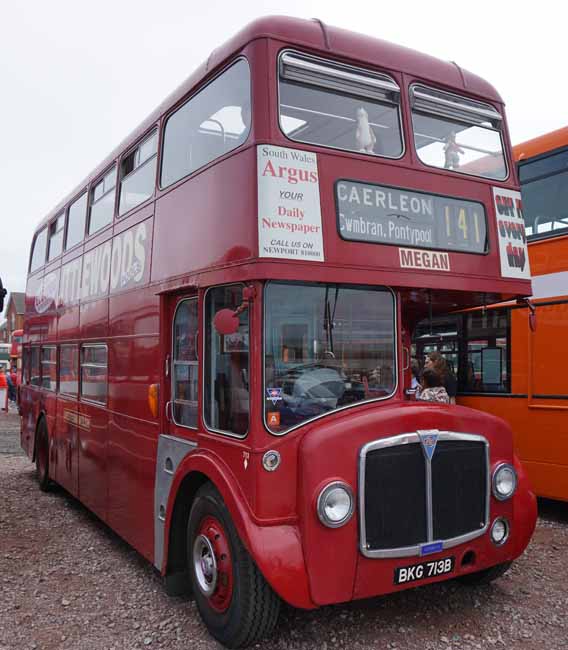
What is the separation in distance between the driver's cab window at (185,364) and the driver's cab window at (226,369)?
9.8 inches

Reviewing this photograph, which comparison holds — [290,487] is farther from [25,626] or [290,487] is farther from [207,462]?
[25,626]

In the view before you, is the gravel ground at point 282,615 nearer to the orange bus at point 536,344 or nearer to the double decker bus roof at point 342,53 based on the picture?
the orange bus at point 536,344

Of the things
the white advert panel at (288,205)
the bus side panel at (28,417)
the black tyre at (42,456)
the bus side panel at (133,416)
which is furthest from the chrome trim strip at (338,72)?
the bus side panel at (28,417)

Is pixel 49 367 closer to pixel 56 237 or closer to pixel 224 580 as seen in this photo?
pixel 56 237

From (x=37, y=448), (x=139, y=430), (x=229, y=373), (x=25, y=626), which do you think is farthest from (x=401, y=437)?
(x=37, y=448)

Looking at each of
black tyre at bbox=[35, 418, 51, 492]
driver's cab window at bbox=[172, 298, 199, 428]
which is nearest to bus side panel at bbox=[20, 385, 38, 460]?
black tyre at bbox=[35, 418, 51, 492]

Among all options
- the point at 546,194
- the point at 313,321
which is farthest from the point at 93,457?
the point at 546,194

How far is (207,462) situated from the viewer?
4.10 m

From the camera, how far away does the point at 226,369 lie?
412 centimetres

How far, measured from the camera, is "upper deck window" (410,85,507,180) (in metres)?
4.61

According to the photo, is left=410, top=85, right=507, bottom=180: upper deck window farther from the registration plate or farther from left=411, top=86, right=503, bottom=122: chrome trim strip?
the registration plate

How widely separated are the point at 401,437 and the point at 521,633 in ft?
5.07

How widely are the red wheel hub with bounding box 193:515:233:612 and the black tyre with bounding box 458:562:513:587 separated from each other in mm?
1829

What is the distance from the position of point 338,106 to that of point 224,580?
3094mm
